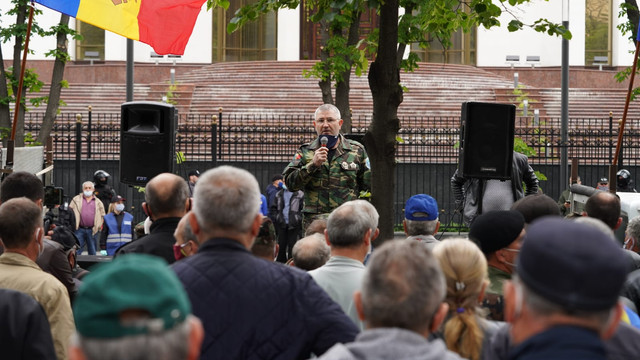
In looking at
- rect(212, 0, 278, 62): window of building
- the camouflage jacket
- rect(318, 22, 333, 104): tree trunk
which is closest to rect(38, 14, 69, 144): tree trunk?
rect(318, 22, 333, 104): tree trunk

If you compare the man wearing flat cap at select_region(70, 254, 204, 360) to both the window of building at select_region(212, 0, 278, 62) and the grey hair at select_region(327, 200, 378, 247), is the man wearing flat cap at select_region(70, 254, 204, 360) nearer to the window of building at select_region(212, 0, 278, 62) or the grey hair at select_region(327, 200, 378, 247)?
the grey hair at select_region(327, 200, 378, 247)

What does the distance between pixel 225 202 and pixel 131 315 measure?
1.47 m

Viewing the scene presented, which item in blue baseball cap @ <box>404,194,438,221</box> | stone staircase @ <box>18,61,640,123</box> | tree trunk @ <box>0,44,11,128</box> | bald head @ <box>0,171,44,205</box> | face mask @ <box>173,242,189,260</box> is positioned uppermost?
stone staircase @ <box>18,61,640,123</box>

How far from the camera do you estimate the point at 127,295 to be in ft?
6.59

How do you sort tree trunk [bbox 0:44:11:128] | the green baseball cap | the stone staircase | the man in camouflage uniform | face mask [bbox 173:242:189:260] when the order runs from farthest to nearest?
the stone staircase, tree trunk [bbox 0:44:11:128], the man in camouflage uniform, face mask [bbox 173:242:189:260], the green baseball cap

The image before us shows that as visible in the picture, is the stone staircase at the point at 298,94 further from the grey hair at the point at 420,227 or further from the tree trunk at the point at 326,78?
the grey hair at the point at 420,227

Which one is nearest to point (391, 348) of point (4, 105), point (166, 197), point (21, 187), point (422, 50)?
point (166, 197)

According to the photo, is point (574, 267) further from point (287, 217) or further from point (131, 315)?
point (287, 217)

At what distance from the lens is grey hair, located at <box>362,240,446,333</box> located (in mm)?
2686

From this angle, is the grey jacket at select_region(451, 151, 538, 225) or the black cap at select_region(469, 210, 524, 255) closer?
the black cap at select_region(469, 210, 524, 255)

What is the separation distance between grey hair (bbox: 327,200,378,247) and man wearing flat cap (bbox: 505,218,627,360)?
7.07ft

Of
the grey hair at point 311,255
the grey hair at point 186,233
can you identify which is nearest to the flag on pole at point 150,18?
the grey hair at point 311,255

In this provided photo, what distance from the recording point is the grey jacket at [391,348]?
258cm

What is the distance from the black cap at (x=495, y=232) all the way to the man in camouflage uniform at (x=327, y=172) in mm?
3371
